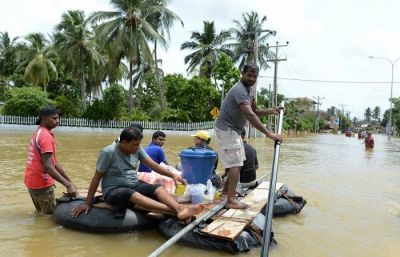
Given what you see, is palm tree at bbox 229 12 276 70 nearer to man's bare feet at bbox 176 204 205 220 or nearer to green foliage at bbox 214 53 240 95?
green foliage at bbox 214 53 240 95

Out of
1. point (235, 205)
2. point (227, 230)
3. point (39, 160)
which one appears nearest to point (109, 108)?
point (39, 160)

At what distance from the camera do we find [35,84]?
37656mm

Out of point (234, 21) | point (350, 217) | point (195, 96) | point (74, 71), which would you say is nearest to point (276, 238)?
point (350, 217)

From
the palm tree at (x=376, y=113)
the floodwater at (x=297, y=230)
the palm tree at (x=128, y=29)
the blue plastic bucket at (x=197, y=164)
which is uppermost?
the palm tree at (x=128, y=29)

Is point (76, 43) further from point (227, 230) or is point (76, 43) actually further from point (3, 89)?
point (227, 230)

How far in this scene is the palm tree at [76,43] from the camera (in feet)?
112

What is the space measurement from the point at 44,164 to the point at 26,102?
27.6 meters

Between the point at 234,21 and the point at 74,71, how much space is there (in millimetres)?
16906

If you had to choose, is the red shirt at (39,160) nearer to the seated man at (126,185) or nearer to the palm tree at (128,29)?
the seated man at (126,185)

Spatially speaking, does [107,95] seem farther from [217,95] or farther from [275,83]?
[275,83]

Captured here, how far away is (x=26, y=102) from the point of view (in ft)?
101

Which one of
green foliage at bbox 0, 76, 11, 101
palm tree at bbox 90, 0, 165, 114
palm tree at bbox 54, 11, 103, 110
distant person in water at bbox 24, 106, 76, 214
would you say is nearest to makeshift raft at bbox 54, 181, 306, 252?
distant person in water at bbox 24, 106, 76, 214

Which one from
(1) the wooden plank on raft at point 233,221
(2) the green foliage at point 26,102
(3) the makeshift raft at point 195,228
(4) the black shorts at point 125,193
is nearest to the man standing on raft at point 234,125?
(1) the wooden plank on raft at point 233,221

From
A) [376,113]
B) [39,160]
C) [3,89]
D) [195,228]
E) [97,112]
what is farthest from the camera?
[376,113]
